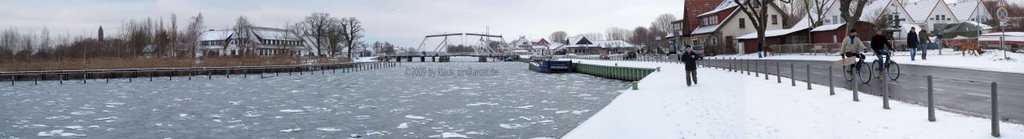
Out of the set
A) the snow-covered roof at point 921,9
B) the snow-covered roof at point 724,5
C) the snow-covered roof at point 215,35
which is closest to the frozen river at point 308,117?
the snow-covered roof at point 724,5

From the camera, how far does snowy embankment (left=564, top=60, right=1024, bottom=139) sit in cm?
823

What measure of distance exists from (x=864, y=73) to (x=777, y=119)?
6.31 metres

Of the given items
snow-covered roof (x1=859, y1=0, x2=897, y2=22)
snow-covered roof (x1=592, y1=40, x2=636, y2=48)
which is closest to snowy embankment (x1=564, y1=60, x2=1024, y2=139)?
snow-covered roof (x1=859, y1=0, x2=897, y2=22)

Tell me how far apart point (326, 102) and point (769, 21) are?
61.5 m

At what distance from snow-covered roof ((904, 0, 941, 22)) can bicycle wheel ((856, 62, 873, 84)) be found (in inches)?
3269

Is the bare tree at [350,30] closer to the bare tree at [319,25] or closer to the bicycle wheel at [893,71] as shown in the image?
the bare tree at [319,25]

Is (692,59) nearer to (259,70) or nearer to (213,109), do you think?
(213,109)

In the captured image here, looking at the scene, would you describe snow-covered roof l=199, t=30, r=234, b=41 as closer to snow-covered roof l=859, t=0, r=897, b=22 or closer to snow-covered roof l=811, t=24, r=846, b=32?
snow-covered roof l=859, t=0, r=897, b=22

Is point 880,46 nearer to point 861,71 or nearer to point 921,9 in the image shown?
point 861,71

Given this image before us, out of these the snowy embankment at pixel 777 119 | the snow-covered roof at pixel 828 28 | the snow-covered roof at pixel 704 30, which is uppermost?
the snow-covered roof at pixel 704 30

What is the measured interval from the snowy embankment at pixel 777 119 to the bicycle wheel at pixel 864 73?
103 cm

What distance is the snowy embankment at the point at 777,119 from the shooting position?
27.0 ft

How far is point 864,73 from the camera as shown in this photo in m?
15.1

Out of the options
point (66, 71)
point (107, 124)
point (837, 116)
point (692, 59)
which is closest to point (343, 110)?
point (107, 124)
